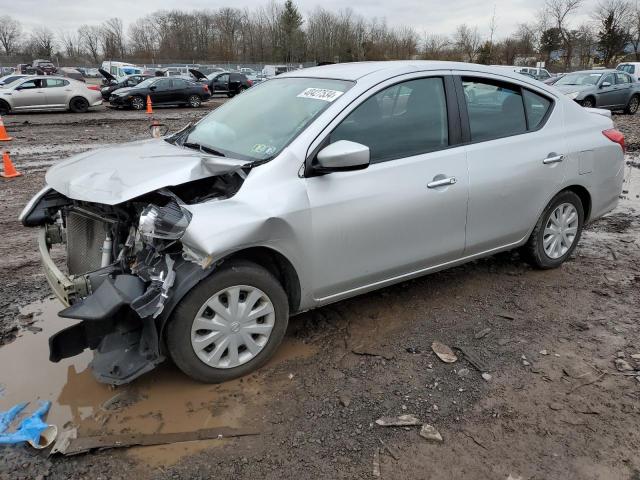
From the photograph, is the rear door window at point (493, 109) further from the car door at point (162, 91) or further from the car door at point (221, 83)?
the car door at point (221, 83)

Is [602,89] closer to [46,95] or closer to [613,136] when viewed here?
[613,136]

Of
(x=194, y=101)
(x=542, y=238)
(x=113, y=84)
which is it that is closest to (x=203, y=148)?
(x=542, y=238)

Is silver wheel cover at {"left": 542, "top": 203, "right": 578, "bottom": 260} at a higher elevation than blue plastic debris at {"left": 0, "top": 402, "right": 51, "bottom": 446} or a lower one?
higher

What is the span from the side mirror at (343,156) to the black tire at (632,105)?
19074mm

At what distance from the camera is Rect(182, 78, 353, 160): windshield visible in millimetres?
3275

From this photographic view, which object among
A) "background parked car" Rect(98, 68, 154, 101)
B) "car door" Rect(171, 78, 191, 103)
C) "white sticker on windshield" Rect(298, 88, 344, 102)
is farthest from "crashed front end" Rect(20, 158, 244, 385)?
"background parked car" Rect(98, 68, 154, 101)

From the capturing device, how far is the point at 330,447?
2.62 m

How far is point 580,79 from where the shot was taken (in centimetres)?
1753

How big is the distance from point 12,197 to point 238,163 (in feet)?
19.4

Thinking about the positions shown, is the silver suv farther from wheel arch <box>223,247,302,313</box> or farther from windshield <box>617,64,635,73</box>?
windshield <box>617,64,635,73</box>

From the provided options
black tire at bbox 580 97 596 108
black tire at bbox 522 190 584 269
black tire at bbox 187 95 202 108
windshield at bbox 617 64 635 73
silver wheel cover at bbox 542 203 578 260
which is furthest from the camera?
windshield at bbox 617 64 635 73

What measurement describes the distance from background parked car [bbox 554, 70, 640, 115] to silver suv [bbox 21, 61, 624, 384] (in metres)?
14.7

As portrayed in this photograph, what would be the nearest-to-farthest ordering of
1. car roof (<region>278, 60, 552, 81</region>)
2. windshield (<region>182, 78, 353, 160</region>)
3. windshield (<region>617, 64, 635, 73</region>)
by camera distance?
1. windshield (<region>182, 78, 353, 160</region>)
2. car roof (<region>278, 60, 552, 81</region>)
3. windshield (<region>617, 64, 635, 73</region>)

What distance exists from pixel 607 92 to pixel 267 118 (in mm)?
17490
